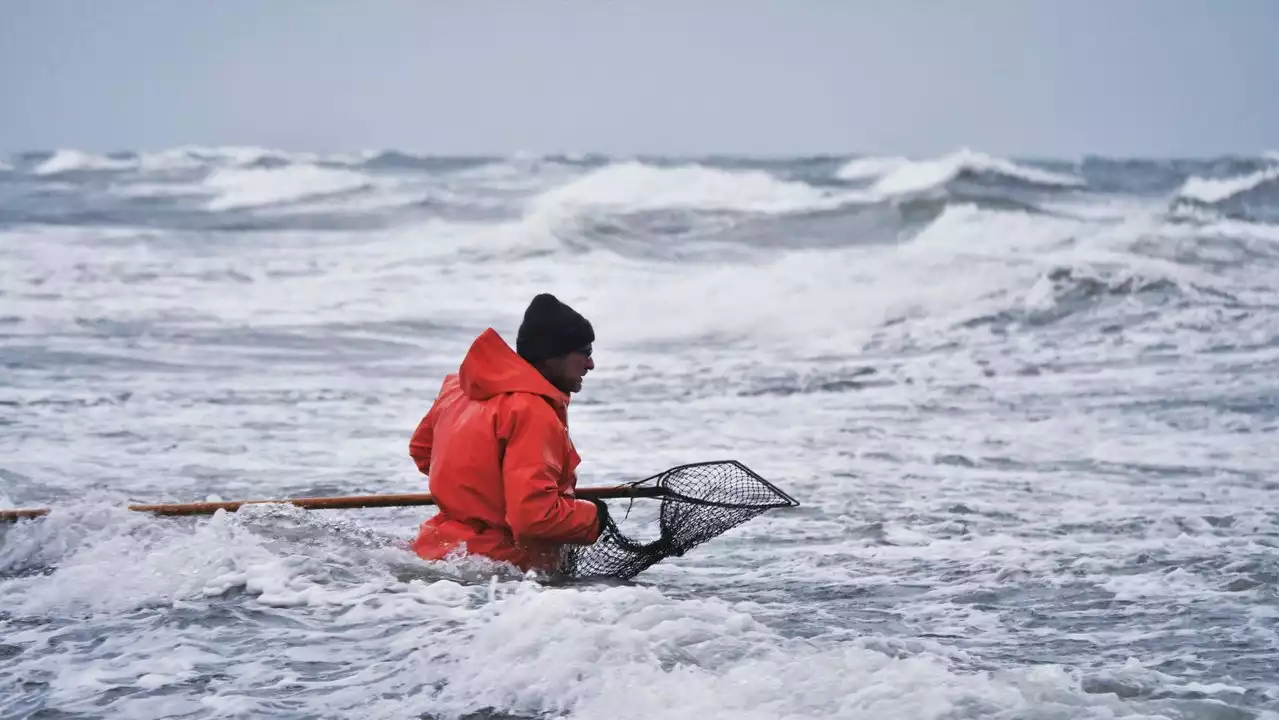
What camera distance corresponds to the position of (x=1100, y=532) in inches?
253

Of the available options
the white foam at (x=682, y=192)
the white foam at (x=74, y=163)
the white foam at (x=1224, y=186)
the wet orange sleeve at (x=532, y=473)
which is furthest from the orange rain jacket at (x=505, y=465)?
the white foam at (x=74, y=163)

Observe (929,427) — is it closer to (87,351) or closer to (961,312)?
(961,312)

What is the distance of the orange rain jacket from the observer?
4328 mm

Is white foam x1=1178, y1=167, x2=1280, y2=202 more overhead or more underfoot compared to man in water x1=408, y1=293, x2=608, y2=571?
more overhead

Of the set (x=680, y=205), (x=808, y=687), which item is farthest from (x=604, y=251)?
(x=808, y=687)

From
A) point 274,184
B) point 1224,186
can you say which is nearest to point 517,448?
point 1224,186

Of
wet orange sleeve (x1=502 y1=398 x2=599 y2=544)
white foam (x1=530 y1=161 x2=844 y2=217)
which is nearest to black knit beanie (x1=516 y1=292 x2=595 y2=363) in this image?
wet orange sleeve (x1=502 y1=398 x2=599 y2=544)

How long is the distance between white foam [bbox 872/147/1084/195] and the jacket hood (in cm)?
2255

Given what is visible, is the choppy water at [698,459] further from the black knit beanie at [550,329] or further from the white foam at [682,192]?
the white foam at [682,192]

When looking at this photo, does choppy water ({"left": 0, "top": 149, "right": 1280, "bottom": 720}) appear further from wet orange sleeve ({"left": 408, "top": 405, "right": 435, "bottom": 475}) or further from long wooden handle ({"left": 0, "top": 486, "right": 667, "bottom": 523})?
wet orange sleeve ({"left": 408, "top": 405, "right": 435, "bottom": 475})

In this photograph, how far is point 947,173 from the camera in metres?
28.0

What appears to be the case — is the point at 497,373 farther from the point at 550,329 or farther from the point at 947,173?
the point at 947,173

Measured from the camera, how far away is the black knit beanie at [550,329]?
4484mm

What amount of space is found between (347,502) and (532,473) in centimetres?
116
